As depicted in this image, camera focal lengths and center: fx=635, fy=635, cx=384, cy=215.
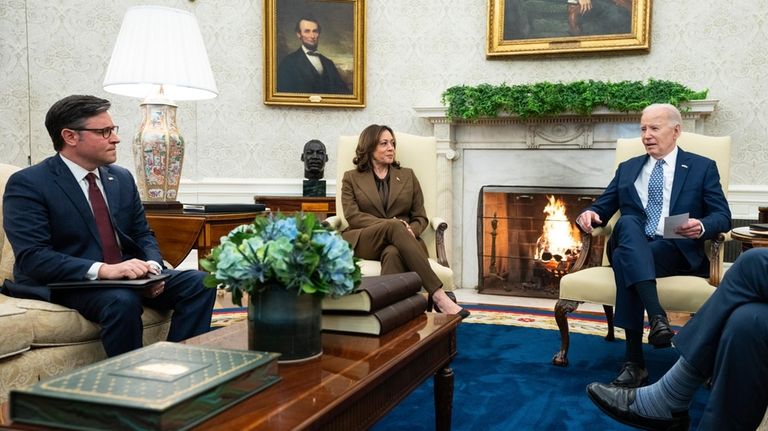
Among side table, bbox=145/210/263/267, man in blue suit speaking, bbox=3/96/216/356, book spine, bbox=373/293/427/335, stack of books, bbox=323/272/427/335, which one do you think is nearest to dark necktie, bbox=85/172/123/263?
man in blue suit speaking, bbox=3/96/216/356

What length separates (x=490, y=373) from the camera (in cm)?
306

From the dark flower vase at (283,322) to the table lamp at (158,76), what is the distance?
230cm

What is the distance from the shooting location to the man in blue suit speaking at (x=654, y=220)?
280cm

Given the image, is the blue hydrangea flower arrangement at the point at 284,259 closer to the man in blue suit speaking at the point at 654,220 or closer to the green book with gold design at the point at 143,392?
the green book with gold design at the point at 143,392

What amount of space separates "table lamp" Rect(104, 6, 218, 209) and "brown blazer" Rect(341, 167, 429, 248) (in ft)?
3.34

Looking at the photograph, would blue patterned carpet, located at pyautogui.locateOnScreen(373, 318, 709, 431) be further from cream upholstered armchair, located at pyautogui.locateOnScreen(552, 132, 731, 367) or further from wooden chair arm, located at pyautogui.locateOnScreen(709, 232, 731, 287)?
wooden chair arm, located at pyautogui.locateOnScreen(709, 232, 731, 287)

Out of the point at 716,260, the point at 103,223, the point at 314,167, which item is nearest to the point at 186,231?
the point at 103,223

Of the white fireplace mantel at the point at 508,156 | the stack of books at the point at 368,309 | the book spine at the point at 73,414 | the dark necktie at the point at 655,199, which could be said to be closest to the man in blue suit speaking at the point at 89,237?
the stack of books at the point at 368,309

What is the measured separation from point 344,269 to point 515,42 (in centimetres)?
427

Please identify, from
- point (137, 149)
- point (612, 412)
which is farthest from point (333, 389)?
point (137, 149)

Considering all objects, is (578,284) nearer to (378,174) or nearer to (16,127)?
(378,174)

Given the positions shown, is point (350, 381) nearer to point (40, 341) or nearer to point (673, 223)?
point (40, 341)

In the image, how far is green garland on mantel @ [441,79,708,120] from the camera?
15.6 ft

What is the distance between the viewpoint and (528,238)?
18.2 ft
